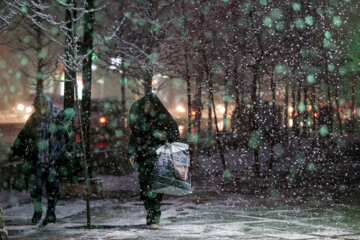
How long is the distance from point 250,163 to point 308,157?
13.8 feet

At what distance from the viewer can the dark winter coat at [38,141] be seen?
7.36 metres

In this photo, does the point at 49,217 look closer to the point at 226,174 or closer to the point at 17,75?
the point at 226,174

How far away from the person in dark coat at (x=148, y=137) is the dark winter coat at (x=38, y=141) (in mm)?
1431

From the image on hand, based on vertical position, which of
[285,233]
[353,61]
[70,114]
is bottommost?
[285,233]

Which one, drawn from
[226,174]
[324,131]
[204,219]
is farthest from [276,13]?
[324,131]

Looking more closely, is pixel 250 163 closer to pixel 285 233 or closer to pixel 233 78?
pixel 233 78

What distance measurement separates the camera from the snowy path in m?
6.22

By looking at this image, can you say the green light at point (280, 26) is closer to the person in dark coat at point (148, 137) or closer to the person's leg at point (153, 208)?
the person in dark coat at point (148, 137)

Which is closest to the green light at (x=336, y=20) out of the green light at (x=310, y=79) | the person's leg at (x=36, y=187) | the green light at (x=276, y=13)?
the green light at (x=310, y=79)

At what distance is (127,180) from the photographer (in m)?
14.8

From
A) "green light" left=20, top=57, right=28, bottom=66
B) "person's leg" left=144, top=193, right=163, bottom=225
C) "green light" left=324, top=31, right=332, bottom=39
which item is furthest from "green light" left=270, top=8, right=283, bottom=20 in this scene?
"green light" left=20, top=57, right=28, bottom=66

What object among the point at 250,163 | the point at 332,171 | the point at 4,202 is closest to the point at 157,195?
the point at 4,202

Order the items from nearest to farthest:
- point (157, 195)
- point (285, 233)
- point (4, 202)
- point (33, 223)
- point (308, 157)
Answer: point (285, 233) → point (157, 195) → point (33, 223) → point (4, 202) → point (308, 157)

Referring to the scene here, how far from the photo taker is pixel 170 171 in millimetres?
6688
